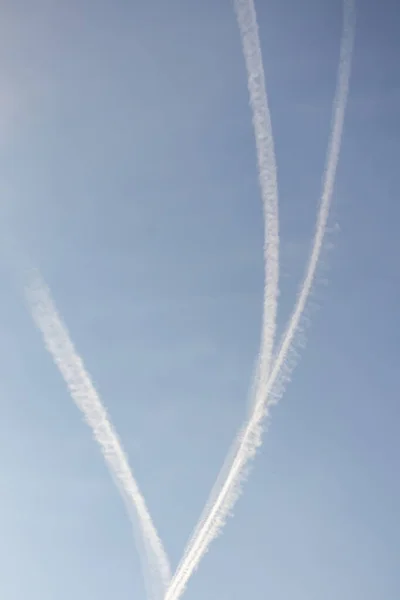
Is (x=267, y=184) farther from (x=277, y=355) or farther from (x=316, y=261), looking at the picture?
(x=277, y=355)

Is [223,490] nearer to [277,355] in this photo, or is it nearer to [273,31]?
[277,355]

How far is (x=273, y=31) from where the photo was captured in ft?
59.4

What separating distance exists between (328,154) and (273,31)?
2222 millimetres

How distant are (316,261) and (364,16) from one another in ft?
13.5

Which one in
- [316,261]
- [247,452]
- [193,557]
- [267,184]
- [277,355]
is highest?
[267,184]

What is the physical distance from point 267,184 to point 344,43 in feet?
8.65

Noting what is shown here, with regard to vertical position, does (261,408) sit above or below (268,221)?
below

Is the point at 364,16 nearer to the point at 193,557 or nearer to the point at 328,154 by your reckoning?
the point at 328,154

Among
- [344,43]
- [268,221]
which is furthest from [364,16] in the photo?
[268,221]

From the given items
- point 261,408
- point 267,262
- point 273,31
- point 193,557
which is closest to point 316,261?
point 267,262

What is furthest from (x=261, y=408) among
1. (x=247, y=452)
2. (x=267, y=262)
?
(x=267, y=262)

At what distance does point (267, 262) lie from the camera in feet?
60.4

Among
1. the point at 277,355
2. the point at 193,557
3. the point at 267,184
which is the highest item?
the point at 267,184

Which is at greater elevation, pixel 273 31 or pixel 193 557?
pixel 273 31
